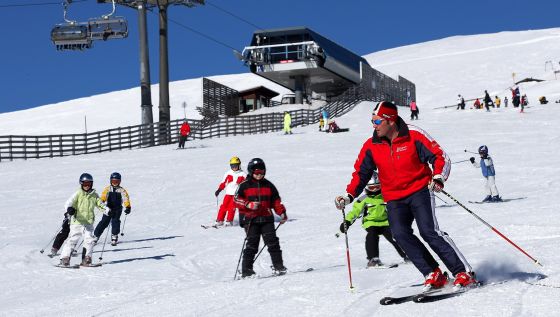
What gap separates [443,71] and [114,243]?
9184 cm

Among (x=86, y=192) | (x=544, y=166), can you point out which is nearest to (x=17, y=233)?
(x=86, y=192)

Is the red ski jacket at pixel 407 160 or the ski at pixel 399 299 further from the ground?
the red ski jacket at pixel 407 160

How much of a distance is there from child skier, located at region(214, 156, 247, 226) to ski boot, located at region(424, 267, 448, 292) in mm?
9054

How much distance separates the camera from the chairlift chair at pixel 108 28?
39.0 meters

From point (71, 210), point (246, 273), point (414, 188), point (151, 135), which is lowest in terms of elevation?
point (246, 273)

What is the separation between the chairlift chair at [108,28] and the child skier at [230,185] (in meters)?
Answer: 25.7

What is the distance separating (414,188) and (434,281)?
76 centimetres

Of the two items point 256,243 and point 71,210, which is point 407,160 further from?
point 71,210

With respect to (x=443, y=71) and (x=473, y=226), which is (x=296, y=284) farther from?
(x=443, y=71)

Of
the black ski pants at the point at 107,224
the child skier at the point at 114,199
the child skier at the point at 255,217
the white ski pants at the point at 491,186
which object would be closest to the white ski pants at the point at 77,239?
the black ski pants at the point at 107,224

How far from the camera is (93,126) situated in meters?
81.9

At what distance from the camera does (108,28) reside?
39219mm

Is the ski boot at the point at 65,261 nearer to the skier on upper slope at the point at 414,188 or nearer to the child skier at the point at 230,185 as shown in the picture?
the child skier at the point at 230,185

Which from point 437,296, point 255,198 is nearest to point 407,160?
point 437,296
